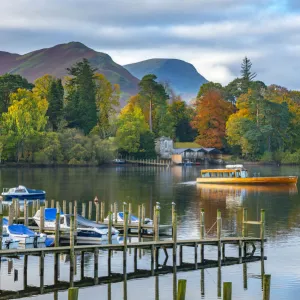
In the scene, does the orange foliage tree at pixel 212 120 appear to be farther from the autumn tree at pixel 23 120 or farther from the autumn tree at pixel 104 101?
the autumn tree at pixel 23 120

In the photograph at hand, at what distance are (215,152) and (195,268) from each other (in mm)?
147724

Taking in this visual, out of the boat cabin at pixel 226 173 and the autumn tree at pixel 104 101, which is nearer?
the boat cabin at pixel 226 173

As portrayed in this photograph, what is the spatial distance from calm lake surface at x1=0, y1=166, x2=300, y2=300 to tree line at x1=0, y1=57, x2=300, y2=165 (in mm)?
16653

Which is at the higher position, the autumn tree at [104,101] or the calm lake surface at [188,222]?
the autumn tree at [104,101]

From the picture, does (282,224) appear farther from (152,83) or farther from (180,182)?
(152,83)

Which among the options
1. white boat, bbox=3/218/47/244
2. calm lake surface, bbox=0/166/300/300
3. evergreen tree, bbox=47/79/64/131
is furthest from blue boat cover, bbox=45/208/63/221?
evergreen tree, bbox=47/79/64/131

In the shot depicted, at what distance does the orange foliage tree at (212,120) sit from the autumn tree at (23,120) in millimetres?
47666

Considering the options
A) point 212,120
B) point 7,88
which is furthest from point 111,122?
point 7,88

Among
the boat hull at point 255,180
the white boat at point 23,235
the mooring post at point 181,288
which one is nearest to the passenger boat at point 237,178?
the boat hull at point 255,180

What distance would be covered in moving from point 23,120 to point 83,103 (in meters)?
22.5

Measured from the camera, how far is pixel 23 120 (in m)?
155

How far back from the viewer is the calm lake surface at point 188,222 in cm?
3791

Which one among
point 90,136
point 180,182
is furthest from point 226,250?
point 90,136

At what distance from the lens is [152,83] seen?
196 metres
